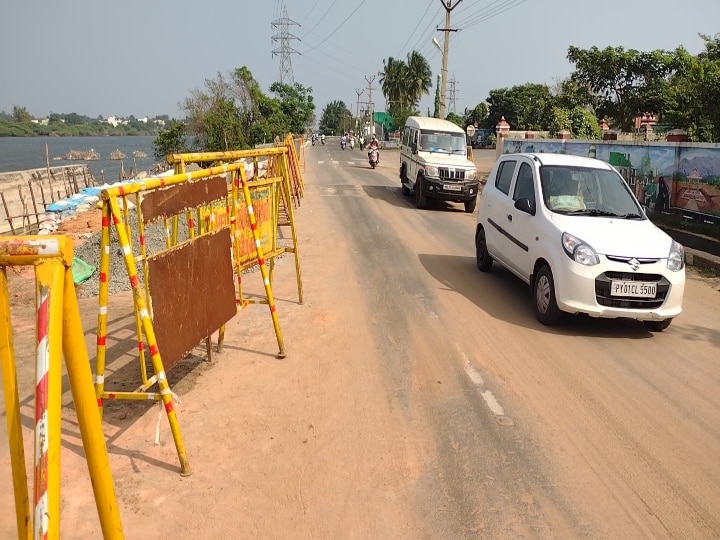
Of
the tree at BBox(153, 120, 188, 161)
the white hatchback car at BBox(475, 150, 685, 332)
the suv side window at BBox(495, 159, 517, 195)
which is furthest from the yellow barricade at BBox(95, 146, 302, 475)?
the tree at BBox(153, 120, 188, 161)

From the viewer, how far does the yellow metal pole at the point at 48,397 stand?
75.6 inches

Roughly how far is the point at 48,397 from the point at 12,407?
155 mm

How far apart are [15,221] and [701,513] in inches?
1121

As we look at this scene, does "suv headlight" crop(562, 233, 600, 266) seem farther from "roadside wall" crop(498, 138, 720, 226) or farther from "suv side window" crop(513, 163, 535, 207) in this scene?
"roadside wall" crop(498, 138, 720, 226)

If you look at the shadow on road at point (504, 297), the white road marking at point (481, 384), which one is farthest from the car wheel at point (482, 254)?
the white road marking at point (481, 384)

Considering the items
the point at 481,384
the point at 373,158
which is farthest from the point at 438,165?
the point at 373,158

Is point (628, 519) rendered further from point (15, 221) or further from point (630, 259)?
point (15, 221)

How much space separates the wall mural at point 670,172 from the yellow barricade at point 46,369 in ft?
42.9

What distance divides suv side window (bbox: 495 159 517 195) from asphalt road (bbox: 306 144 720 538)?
1437 millimetres

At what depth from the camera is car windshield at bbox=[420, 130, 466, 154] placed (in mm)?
17938

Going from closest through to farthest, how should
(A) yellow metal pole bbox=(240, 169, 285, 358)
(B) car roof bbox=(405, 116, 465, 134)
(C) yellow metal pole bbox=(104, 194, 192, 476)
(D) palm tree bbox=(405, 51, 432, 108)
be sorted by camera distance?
(C) yellow metal pole bbox=(104, 194, 192, 476) → (A) yellow metal pole bbox=(240, 169, 285, 358) → (B) car roof bbox=(405, 116, 465, 134) → (D) palm tree bbox=(405, 51, 432, 108)

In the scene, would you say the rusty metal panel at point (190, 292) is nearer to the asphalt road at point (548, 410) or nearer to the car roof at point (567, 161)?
the asphalt road at point (548, 410)

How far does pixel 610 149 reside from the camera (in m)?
16.0

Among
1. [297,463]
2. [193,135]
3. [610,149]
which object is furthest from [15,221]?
[297,463]
